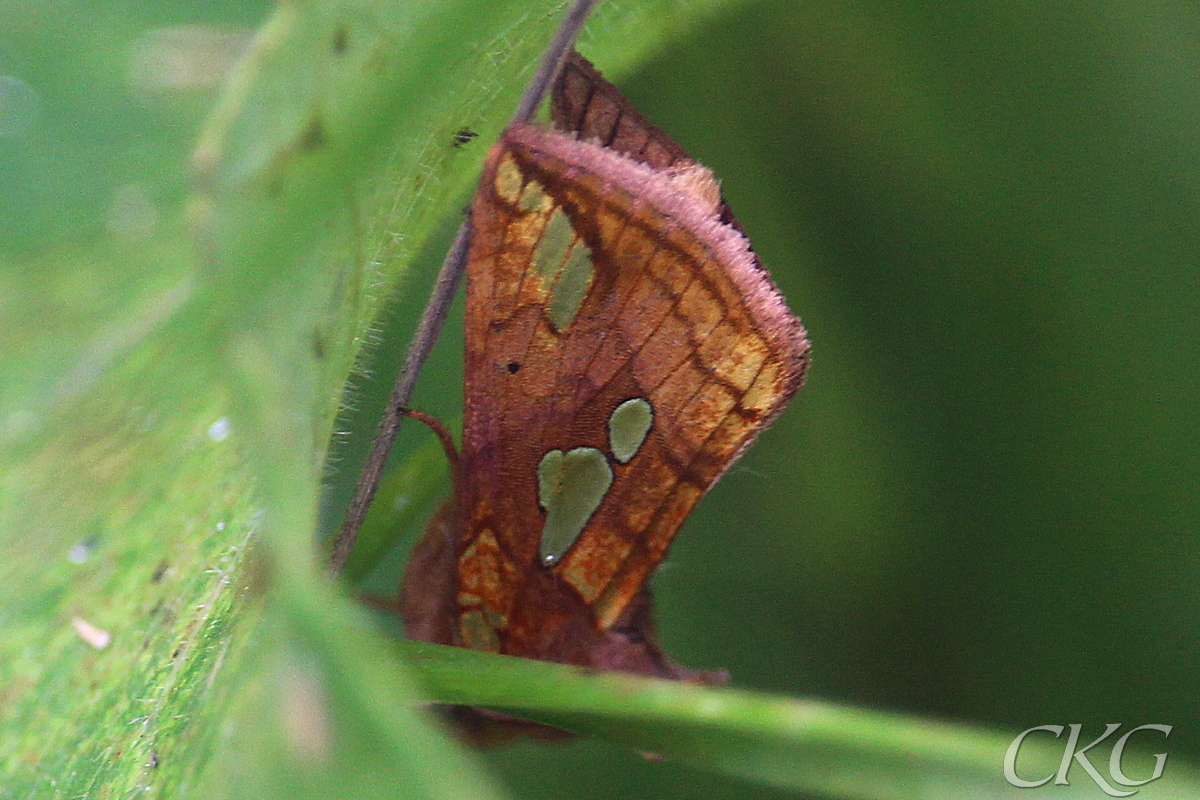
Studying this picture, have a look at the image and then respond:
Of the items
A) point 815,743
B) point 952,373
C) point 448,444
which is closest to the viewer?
point 815,743

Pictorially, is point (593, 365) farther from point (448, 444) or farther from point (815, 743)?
point (815, 743)

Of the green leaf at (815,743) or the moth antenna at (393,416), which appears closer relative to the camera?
the green leaf at (815,743)

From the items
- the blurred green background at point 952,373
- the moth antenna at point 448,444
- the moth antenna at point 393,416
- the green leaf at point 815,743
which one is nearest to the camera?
the green leaf at point 815,743

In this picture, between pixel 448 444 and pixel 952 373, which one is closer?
pixel 448 444

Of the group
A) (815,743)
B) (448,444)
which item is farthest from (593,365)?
(815,743)

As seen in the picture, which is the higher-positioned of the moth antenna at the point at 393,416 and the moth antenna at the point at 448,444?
the moth antenna at the point at 393,416

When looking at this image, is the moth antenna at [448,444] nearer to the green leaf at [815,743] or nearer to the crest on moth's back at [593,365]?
the crest on moth's back at [593,365]

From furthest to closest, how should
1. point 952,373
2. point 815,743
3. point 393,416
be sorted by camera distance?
point 952,373 < point 393,416 < point 815,743

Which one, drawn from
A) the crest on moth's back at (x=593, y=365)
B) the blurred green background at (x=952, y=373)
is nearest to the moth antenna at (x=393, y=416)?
the crest on moth's back at (x=593, y=365)

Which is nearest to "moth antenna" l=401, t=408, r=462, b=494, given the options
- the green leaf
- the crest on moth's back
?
the crest on moth's back
